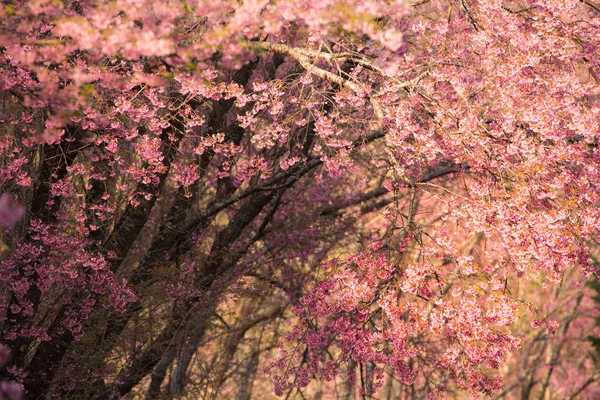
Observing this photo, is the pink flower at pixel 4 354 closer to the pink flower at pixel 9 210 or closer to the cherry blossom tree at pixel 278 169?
the cherry blossom tree at pixel 278 169

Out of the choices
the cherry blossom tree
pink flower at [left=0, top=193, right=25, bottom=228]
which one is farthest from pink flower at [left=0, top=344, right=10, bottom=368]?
pink flower at [left=0, top=193, right=25, bottom=228]

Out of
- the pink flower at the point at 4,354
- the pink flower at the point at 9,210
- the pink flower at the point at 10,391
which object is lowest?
the pink flower at the point at 10,391

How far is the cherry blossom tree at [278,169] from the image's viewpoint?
577 cm

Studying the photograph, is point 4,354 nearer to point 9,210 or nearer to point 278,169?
point 9,210

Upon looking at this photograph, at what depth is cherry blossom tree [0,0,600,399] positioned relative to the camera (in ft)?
18.9

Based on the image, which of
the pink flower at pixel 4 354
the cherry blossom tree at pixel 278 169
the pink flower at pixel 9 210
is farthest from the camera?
the pink flower at pixel 4 354

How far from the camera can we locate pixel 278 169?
10.2 metres

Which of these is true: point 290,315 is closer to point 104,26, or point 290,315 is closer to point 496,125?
point 496,125

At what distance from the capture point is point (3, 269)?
24.6ft

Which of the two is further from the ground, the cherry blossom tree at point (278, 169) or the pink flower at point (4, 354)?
the cherry blossom tree at point (278, 169)

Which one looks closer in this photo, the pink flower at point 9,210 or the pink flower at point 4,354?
the pink flower at point 9,210

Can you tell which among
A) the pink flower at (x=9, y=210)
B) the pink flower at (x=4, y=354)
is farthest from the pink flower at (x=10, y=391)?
the pink flower at (x=9, y=210)

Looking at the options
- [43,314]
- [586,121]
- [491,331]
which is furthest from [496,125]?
[43,314]

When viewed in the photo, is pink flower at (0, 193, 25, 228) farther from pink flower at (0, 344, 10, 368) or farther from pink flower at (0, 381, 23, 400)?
pink flower at (0, 381, 23, 400)
